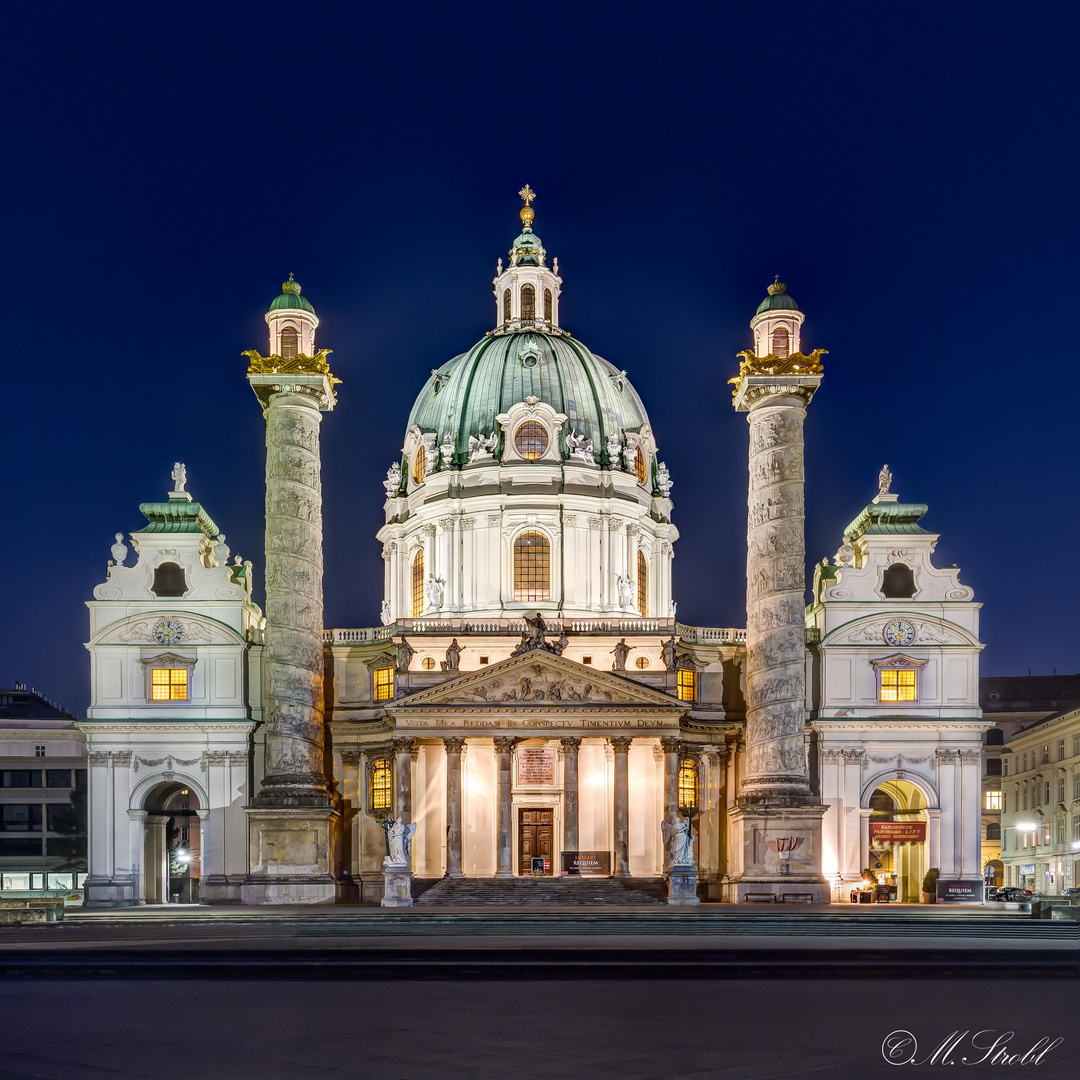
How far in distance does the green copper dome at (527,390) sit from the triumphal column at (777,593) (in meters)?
20.6

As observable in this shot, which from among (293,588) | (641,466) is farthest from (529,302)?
(293,588)

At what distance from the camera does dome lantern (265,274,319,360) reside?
2516 inches

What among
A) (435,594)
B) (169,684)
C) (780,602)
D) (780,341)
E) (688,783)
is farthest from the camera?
(435,594)

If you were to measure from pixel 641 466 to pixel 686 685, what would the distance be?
16.6m

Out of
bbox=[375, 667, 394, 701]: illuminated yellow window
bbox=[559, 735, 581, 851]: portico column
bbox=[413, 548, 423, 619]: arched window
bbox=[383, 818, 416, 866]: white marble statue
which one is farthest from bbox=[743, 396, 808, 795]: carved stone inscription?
bbox=[413, 548, 423, 619]: arched window

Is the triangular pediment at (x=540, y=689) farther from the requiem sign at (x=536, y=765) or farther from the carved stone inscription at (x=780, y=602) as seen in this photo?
the carved stone inscription at (x=780, y=602)

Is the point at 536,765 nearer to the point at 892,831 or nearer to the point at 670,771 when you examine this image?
the point at 670,771

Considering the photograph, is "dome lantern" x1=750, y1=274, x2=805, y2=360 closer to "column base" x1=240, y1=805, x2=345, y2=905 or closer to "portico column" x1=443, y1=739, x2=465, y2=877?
"portico column" x1=443, y1=739, x2=465, y2=877

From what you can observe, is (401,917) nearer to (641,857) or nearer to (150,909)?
(150,909)

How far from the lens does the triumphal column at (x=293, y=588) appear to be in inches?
2408

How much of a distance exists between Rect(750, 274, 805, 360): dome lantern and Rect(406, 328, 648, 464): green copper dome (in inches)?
796

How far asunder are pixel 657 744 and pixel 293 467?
20993mm

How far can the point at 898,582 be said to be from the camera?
7225 centimetres
